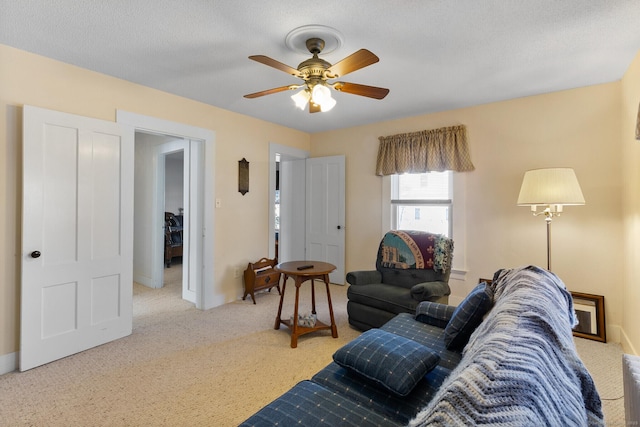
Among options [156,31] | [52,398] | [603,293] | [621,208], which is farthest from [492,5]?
[52,398]

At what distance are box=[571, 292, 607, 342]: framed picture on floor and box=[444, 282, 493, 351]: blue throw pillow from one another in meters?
2.01

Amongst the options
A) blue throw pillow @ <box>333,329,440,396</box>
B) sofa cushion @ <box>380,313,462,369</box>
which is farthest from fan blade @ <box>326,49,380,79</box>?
sofa cushion @ <box>380,313,462,369</box>

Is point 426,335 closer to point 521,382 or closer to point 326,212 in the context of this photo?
point 521,382

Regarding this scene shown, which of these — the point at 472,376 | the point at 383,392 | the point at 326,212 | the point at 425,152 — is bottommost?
the point at 383,392

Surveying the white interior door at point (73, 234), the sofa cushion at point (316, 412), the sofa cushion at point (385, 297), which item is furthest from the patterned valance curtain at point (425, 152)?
the sofa cushion at point (316, 412)

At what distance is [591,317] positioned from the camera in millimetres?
2918

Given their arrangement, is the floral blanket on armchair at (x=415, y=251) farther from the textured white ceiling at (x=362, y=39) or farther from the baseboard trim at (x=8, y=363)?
the baseboard trim at (x=8, y=363)

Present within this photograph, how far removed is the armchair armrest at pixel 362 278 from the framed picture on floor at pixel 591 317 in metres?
1.97

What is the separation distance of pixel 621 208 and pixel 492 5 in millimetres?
2392

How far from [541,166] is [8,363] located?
200 inches

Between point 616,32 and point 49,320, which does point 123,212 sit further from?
point 616,32

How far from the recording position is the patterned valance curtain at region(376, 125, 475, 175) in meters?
3.66

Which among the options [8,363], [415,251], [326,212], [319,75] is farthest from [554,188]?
[8,363]

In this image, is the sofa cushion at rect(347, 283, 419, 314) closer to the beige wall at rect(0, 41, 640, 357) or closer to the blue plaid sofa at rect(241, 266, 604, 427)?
the blue plaid sofa at rect(241, 266, 604, 427)
